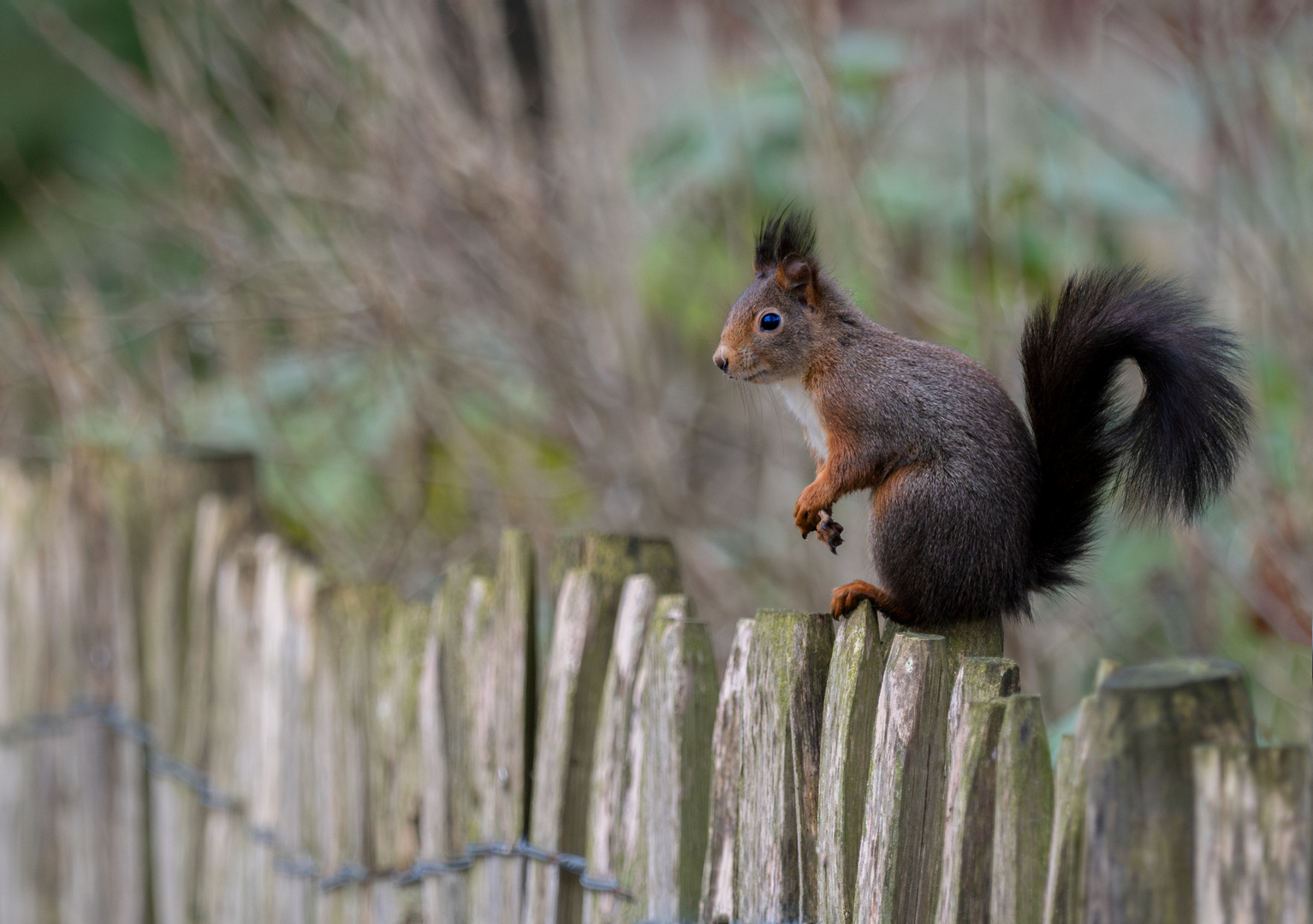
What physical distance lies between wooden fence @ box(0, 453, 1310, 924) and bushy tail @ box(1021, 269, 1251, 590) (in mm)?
159

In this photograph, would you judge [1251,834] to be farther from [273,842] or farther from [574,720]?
[273,842]

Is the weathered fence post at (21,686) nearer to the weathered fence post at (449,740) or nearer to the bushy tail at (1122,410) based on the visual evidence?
the weathered fence post at (449,740)

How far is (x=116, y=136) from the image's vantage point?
557 cm

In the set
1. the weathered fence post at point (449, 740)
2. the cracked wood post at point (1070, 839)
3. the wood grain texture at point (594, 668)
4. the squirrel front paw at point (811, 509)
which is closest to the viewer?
the cracked wood post at point (1070, 839)

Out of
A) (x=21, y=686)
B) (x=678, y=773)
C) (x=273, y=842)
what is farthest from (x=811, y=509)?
(x=21, y=686)

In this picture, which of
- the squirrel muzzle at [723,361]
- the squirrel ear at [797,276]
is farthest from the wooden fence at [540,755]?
the squirrel ear at [797,276]

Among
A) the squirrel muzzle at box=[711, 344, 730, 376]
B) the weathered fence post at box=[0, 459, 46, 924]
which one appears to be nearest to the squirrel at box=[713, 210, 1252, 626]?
the squirrel muzzle at box=[711, 344, 730, 376]

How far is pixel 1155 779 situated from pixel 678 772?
617mm

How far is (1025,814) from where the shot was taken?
973 mm

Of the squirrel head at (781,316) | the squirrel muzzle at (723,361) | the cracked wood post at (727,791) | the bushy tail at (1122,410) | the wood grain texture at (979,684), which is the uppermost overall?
the squirrel head at (781,316)

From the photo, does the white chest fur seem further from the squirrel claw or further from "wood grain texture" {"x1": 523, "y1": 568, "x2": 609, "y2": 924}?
"wood grain texture" {"x1": 523, "y1": 568, "x2": 609, "y2": 924}

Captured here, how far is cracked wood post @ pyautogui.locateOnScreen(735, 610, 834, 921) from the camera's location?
1224mm

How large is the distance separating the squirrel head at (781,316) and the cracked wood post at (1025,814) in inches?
27.5

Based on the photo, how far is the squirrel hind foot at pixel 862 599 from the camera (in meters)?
1.36
